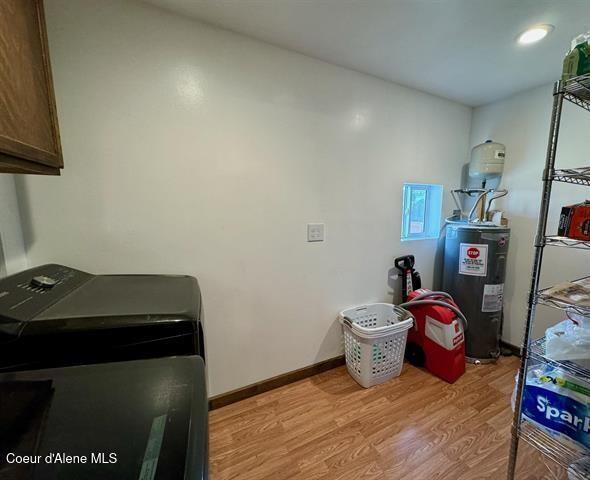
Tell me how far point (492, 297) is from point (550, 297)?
1306mm

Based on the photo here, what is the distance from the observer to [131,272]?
133 centimetres

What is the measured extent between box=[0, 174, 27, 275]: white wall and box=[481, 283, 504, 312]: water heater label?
9.35ft

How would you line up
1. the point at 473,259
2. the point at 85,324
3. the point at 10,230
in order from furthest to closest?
the point at 473,259
the point at 10,230
the point at 85,324

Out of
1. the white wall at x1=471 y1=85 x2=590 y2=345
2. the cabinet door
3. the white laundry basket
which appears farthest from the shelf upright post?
the cabinet door

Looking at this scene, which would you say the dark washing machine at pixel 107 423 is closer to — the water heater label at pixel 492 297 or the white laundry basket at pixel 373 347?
the white laundry basket at pixel 373 347

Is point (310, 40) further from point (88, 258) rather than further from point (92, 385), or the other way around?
point (92, 385)

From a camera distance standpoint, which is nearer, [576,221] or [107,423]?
[107,423]

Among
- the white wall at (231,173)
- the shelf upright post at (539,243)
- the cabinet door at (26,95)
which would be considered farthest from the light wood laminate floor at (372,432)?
the cabinet door at (26,95)

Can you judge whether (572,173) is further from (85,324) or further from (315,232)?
(85,324)

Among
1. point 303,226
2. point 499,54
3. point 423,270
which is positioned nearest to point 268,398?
point 303,226

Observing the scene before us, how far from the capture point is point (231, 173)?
1496 mm

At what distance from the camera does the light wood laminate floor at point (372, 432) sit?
1.25 m

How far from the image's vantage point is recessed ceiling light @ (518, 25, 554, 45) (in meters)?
1.33

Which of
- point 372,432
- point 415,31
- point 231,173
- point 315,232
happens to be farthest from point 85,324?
point 415,31
